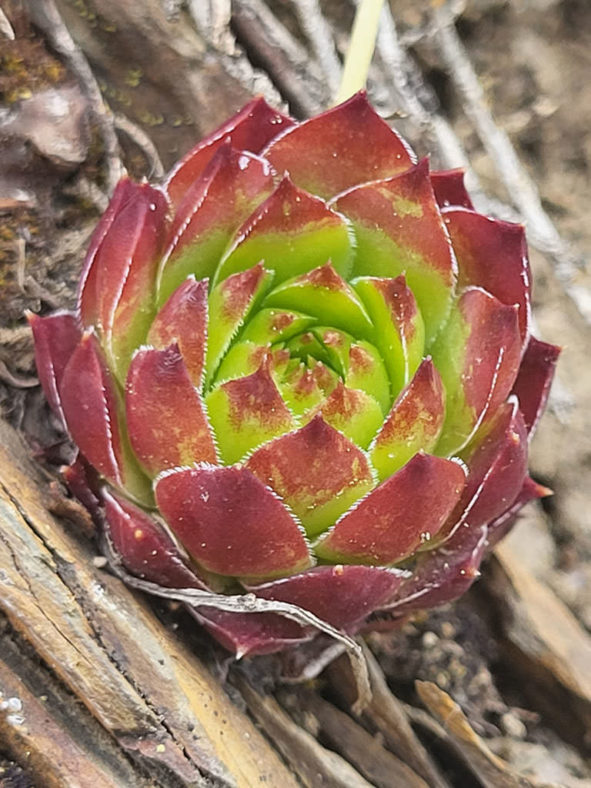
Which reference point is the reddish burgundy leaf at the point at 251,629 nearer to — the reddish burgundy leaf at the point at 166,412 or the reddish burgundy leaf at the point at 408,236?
the reddish burgundy leaf at the point at 166,412

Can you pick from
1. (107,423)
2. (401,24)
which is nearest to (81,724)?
(107,423)

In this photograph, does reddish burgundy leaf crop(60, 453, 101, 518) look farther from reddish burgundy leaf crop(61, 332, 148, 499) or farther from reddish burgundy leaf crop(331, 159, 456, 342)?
reddish burgundy leaf crop(331, 159, 456, 342)

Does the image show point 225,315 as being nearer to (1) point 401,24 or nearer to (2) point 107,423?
(2) point 107,423

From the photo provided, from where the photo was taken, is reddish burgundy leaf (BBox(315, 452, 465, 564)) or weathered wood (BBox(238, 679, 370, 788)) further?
weathered wood (BBox(238, 679, 370, 788))

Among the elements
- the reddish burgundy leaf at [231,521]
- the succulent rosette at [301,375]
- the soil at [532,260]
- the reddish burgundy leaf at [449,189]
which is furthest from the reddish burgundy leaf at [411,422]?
the soil at [532,260]

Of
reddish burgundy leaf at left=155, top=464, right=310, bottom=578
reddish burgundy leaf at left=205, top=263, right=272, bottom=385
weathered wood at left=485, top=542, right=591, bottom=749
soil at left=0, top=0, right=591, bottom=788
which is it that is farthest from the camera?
weathered wood at left=485, top=542, right=591, bottom=749

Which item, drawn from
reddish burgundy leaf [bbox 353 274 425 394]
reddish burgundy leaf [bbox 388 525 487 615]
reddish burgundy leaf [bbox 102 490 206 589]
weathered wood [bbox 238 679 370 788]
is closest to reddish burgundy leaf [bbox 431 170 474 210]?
reddish burgundy leaf [bbox 353 274 425 394]

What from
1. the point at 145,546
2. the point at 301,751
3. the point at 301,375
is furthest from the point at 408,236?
the point at 301,751
